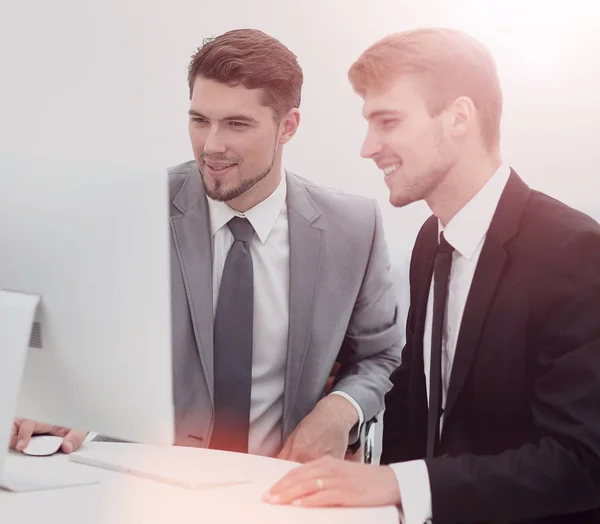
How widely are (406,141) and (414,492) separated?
87cm

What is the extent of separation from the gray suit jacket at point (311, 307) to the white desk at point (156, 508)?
0.67m

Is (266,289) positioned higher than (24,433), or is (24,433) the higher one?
(266,289)

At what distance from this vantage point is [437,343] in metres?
1.61

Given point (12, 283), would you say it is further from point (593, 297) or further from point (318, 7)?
point (318, 7)

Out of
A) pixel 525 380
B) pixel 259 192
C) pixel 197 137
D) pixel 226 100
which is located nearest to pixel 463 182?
pixel 525 380

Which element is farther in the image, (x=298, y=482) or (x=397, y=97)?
(x=397, y=97)

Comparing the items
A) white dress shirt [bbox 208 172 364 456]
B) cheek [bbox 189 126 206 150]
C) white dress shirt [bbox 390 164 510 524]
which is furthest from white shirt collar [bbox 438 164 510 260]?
cheek [bbox 189 126 206 150]

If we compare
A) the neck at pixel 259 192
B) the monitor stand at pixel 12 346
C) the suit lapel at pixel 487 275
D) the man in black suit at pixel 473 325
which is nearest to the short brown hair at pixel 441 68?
the man in black suit at pixel 473 325

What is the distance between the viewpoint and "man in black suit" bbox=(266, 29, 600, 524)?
3.99ft

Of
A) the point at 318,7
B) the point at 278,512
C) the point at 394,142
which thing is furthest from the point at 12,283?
the point at 318,7

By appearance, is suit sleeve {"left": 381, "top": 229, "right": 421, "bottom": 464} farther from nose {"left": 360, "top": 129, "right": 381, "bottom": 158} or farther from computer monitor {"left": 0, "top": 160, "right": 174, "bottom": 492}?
computer monitor {"left": 0, "top": 160, "right": 174, "bottom": 492}

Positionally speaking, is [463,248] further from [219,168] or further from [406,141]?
[219,168]

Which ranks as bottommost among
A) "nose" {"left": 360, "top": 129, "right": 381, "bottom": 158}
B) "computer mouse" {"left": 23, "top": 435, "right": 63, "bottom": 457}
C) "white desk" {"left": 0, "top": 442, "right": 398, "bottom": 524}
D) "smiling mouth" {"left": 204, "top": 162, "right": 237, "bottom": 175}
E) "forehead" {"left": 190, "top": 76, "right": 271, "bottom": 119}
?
"computer mouse" {"left": 23, "top": 435, "right": 63, "bottom": 457}

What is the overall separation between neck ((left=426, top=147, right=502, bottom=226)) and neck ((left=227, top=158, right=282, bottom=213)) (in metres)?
0.51
